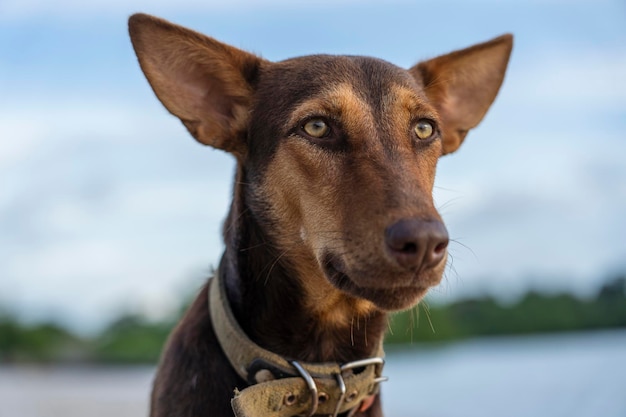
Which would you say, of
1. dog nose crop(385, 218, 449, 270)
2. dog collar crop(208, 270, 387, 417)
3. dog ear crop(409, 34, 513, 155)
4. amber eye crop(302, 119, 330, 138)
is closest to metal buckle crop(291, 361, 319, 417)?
dog collar crop(208, 270, 387, 417)

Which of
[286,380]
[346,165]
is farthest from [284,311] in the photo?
[346,165]

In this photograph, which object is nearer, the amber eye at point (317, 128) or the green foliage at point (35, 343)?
the amber eye at point (317, 128)

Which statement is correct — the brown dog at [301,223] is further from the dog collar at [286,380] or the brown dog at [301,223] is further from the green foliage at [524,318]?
the green foliage at [524,318]

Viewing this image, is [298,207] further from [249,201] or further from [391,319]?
[391,319]

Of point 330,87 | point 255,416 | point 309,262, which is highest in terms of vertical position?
point 330,87

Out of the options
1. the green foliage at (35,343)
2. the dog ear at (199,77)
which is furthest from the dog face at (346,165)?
the green foliage at (35,343)

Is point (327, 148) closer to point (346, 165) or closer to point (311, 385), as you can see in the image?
point (346, 165)

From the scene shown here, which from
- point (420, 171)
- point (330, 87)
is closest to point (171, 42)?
point (330, 87)
